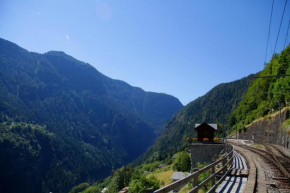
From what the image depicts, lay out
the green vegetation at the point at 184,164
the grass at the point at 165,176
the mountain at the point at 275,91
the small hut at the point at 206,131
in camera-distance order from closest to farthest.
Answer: the small hut at the point at 206,131 → the mountain at the point at 275,91 → the grass at the point at 165,176 → the green vegetation at the point at 184,164

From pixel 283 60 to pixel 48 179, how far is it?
209049 mm

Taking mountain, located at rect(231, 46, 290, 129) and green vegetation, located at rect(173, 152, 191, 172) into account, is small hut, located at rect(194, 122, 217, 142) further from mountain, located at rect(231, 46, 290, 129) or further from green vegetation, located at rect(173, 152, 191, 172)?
green vegetation, located at rect(173, 152, 191, 172)

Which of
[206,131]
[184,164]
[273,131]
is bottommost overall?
[184,164]

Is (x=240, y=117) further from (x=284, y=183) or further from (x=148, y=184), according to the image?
(x=284, y=183)

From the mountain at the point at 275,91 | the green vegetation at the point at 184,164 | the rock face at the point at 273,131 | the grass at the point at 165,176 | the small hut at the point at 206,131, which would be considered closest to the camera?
the rock face at the point at 273,131

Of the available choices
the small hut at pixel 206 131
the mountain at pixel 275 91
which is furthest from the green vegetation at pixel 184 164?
the mountain at pixel 275 91

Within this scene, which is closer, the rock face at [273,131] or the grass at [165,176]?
the rock face at [273,131]

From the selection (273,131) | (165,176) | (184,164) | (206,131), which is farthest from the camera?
(165,176)

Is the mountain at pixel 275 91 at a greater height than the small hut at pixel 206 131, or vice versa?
the mountain at pixel 275 91

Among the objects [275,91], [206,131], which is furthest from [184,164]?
[275,91]

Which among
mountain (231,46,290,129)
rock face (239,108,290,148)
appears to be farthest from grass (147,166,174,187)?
mountain (231,46,290,129)

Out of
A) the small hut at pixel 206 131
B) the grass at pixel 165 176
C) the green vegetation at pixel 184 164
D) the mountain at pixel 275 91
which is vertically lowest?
the grass at pixel 165 176

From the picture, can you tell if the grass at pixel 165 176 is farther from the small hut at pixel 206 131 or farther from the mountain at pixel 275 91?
the mountain at pixel 275 91

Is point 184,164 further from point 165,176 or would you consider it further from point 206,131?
point 206,131
